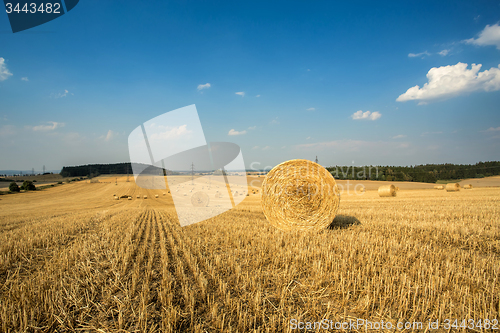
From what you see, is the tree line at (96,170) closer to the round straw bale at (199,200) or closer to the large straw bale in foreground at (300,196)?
the round straw bale at (199,200)

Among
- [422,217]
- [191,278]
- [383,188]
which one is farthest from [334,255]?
[383,188]

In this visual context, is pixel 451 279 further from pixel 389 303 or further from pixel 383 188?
pixel 383 188

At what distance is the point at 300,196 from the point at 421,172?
49.8 meters

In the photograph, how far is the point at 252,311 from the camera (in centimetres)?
233

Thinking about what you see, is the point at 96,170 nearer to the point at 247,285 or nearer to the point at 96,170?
the point at 96,170

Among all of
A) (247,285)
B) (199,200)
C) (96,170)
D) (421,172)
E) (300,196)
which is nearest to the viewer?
(247,285)

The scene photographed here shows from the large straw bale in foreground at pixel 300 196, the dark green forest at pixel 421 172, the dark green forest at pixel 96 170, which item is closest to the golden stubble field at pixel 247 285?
the large straw bale in foreground at pixel 300 196

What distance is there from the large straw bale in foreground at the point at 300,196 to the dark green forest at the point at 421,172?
39644 mm

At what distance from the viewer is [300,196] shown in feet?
20.9

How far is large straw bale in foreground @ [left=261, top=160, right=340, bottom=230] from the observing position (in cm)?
594

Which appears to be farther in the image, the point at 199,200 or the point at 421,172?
the point at 421,172

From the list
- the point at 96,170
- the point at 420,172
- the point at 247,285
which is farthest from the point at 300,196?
the point at 96,170

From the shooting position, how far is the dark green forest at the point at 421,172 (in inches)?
1679

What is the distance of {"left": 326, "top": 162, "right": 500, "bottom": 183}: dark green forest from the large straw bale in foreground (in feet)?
130
